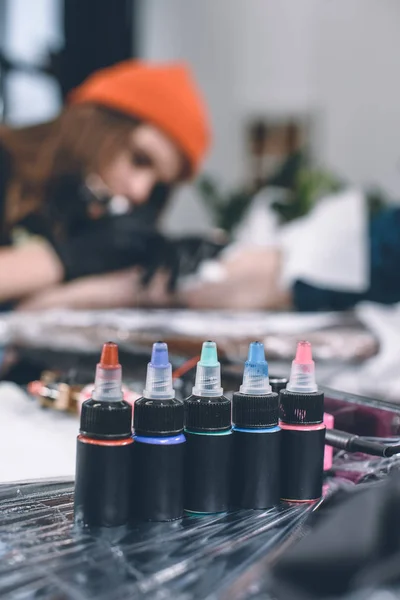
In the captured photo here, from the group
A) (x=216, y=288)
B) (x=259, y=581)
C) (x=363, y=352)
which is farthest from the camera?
(x=216, y=288)

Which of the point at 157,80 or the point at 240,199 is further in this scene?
the point at 240,199

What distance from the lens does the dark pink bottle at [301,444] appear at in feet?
1.19

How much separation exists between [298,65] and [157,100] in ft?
4.99

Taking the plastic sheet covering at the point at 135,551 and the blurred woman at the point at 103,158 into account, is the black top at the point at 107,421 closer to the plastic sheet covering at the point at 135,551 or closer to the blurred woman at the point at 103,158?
the plastic sheet covering at the point at 135,551

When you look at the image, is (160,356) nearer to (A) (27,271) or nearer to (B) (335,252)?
(B) (335,252)

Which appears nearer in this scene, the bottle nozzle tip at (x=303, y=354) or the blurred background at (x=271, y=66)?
the bottle nozzle tip at (x=303, y=354)

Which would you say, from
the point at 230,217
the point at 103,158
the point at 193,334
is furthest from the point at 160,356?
the point at 230,217

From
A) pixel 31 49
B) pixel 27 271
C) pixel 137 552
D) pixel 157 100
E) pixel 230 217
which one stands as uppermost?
Result: pixel 31 49

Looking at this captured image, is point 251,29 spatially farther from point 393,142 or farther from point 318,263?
point 318,263

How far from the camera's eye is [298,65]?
2791 millimetres

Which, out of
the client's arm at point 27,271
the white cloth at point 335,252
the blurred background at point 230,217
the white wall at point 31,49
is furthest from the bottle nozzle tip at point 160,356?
the white wall at point 31,49

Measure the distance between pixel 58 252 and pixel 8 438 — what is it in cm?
81

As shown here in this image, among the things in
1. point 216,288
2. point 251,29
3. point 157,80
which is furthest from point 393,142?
point 216,288

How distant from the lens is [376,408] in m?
0.44
